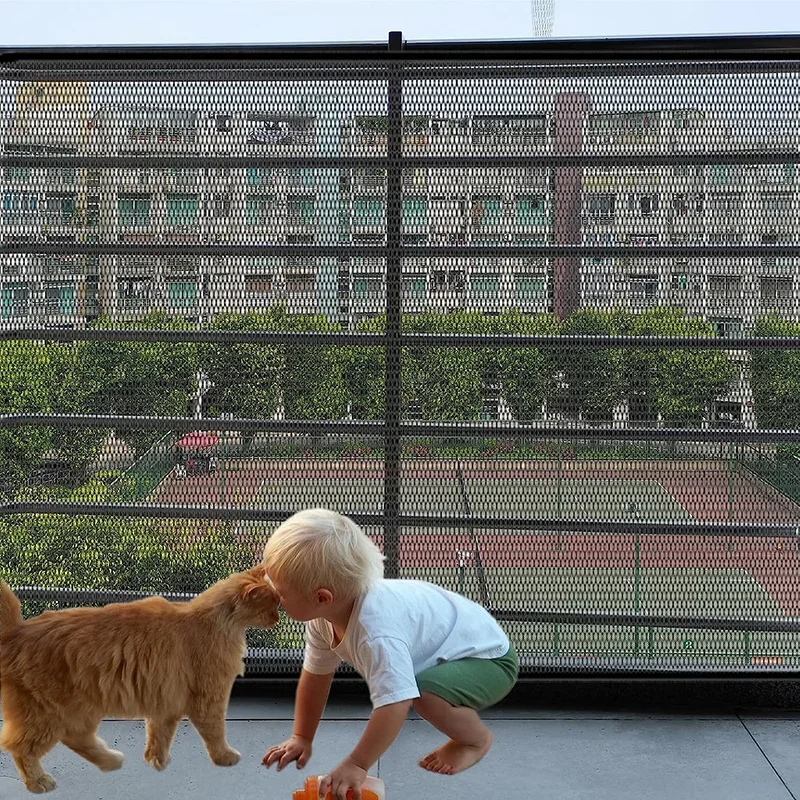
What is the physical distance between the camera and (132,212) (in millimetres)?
3307

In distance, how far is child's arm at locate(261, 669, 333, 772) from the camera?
271 cm

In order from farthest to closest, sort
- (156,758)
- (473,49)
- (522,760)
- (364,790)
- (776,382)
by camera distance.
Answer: (776,382) → (473,49) → (522,760) → (156,758) → (364,790)

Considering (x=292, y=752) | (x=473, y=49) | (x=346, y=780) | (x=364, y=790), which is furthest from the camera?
(x=473, y=49)

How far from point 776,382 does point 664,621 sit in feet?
2.67

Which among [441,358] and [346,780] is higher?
[441,358]

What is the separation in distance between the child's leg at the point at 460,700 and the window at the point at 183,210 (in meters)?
1.57

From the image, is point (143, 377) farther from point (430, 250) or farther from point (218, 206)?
point (430, 250)

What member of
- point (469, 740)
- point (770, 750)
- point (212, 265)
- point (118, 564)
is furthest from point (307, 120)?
point (770, 750)

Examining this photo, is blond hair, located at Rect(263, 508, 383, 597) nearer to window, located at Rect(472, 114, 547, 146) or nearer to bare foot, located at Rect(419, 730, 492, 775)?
bare foot, located at Rect(419, 730, 492, 775)

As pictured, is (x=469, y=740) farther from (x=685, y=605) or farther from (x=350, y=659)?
(x=685, y=605)

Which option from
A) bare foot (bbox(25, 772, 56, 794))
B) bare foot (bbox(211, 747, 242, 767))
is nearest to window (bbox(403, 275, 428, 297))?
bare foot (bbox(211, 747, 242, 767))

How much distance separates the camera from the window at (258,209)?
3.29m

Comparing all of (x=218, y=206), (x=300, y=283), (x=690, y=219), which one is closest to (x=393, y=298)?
(x=300, y=283)

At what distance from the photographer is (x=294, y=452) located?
3.34m
